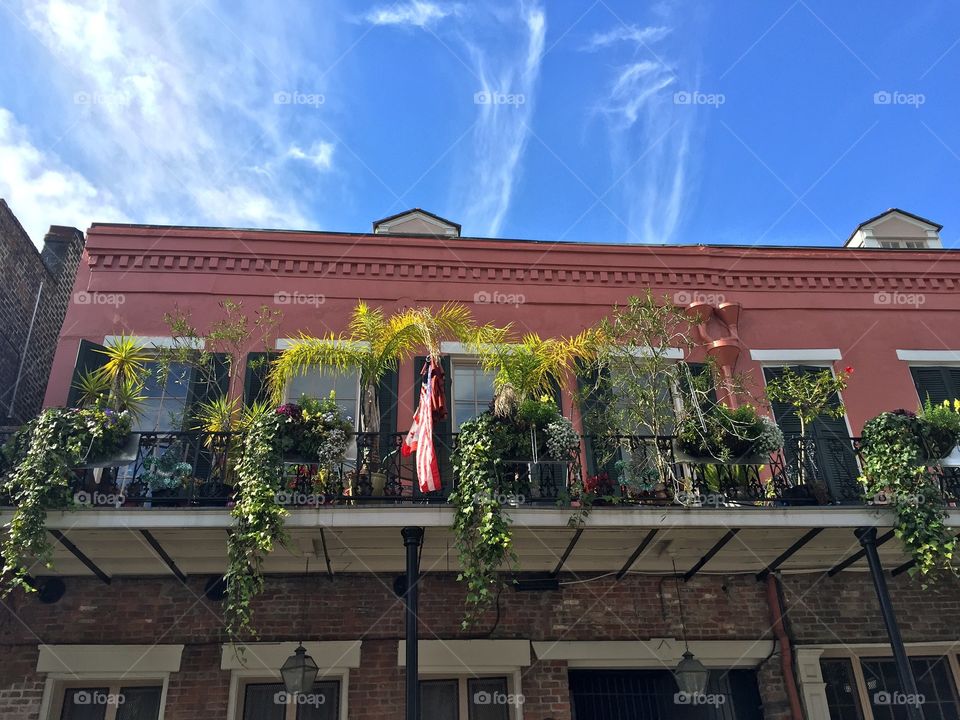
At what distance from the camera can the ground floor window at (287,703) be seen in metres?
7.51

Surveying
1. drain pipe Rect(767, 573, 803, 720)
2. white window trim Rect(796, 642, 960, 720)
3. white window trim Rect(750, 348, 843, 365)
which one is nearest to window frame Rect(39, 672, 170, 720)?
drain pipe Rect(767, 573, 803, 720)

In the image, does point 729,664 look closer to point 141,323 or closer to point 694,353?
point 694,353

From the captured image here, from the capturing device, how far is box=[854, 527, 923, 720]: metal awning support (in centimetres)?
648

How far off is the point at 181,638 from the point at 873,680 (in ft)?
23.4

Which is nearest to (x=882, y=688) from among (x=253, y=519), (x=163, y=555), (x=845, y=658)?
(x=845, y=658)

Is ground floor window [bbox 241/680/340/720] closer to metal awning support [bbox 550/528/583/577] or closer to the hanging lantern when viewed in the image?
metal awning support [bbox 550/528/583/577]

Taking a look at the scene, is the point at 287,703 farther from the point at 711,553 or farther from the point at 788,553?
the point at 788,553

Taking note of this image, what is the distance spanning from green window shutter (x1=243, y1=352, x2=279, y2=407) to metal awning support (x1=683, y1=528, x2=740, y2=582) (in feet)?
16.6

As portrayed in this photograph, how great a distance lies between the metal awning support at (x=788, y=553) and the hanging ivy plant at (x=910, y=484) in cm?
68

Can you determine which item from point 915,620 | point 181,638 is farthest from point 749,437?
point 181,638

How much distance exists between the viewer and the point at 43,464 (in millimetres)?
6848

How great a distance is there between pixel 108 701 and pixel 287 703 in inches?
67.3

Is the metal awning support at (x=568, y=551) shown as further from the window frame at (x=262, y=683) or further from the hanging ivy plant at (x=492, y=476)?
the window frame at (x=262, y=683)

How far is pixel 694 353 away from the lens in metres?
9.80
